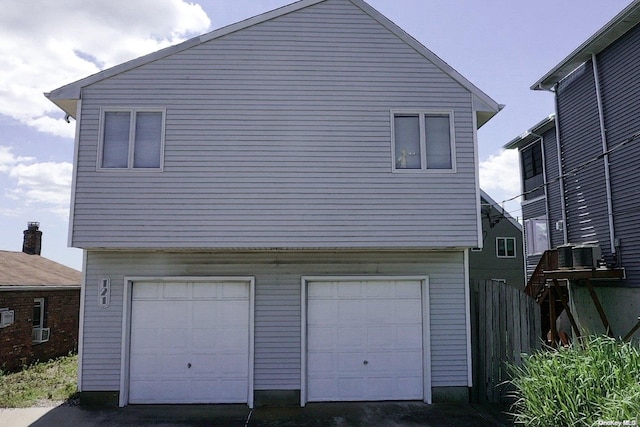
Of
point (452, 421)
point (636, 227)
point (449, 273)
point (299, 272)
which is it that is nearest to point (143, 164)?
point (299, 272)

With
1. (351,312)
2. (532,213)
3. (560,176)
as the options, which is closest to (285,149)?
(351,312)

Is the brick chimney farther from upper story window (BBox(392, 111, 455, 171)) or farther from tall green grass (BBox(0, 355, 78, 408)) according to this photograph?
upper story window (BBox(392, 111, 455, 171))

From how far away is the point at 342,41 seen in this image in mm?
8820

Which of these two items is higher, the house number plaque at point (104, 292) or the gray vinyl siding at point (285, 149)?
the gray vinyl siding at point (285, 149)

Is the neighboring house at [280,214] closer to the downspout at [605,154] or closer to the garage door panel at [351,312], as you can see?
the garage door panel at [351,312]

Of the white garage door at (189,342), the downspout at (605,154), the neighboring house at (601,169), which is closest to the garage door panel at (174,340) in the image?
the white garage door at (189,342)

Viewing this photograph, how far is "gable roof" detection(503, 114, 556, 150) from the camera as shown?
14.9 m

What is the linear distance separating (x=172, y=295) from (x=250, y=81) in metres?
4.20

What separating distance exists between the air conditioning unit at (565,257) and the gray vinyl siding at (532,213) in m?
3.81

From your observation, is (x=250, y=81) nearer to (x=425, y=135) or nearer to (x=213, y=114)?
(x=213, y=114)

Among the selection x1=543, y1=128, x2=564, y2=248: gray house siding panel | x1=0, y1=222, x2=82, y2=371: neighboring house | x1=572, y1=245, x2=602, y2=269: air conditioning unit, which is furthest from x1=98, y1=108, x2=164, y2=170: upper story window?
x1=543, y1=128, x2=564, y2=248: gray house siding panel

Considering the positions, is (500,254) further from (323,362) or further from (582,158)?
(323,362)

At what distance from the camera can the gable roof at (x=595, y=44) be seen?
1046 cm

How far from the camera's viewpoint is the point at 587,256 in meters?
11.5
